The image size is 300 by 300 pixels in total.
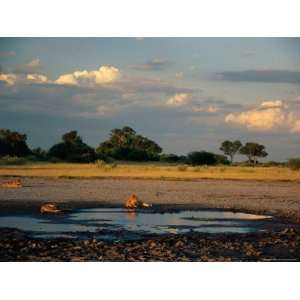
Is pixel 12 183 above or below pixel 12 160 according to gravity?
below

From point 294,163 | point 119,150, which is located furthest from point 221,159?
point 119,150

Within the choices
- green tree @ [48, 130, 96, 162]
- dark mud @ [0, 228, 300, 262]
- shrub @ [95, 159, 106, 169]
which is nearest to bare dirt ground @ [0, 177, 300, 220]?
shrub @ [95, 159, 106, 169]

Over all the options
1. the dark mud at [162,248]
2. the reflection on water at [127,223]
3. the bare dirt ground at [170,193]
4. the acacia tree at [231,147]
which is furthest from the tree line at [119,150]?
the dark mud at [162,248]

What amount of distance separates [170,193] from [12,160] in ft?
6.04

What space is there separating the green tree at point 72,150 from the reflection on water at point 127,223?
0.64 metres

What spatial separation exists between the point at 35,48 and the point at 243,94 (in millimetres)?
2309

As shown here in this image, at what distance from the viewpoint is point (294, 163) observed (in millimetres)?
7820

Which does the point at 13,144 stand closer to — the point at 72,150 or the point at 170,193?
the point at 72,150

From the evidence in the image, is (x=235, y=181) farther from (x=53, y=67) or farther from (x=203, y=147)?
(x=53, y=67)

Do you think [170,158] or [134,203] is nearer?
[134,203]

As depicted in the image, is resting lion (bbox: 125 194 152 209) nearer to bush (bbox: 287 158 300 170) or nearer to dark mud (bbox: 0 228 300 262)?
dark mud (bbox: 0 228 300 262)

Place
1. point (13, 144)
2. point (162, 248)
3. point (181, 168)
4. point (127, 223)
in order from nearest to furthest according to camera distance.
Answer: point (162, 248) → point (127, 223) → point (13, 144) → point (181, 168)

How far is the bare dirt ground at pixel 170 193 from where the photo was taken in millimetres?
7910
